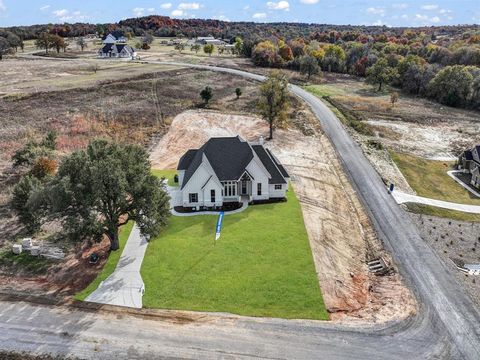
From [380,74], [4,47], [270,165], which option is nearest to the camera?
[270,165]

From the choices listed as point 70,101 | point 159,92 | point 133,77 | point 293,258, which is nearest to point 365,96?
point 159,92

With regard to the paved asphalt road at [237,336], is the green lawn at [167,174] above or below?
above

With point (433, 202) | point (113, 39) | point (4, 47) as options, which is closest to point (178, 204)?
point (433, 202)

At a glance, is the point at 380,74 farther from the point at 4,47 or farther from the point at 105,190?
the point at 4,47

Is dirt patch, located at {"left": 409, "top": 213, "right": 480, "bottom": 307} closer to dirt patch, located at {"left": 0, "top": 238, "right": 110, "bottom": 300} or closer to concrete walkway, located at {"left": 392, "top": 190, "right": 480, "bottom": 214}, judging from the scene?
concrete walkway, located at {"left": 392, "top": 190, "right": 480, "bottom": 214}

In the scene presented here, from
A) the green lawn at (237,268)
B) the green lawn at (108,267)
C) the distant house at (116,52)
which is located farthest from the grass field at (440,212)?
the distant house at (116,52)

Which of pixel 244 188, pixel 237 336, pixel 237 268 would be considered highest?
pixel 244 188

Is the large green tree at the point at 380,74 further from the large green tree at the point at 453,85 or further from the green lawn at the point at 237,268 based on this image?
the green lawn at the point at 237,268

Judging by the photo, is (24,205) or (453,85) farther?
(453,85)
